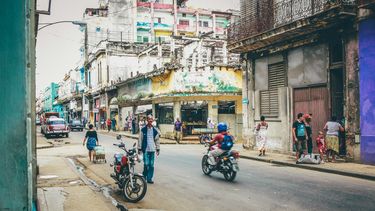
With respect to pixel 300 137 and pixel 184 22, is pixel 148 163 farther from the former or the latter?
pixel 184 22

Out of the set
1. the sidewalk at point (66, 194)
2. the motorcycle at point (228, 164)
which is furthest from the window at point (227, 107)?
the motorcycle at point (228, 164)

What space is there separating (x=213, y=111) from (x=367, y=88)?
18895 millimetres

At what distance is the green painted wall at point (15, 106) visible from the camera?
89.5 inches

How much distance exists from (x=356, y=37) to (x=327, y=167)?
4989 mm

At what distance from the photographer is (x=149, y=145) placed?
1066 centimetres

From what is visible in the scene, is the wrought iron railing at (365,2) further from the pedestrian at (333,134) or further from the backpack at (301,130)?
the backpack at (301,130)

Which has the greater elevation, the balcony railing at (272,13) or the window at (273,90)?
the balcony railing at (272,13)

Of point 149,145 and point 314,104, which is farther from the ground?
point 314,104

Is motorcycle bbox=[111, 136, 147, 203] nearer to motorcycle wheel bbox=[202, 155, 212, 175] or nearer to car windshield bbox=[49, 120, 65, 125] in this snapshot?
motorcycle wheel bbox=[202, 155, 212, 175]

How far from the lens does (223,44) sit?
37.0 m

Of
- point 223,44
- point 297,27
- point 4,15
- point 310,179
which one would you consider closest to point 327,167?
point 310,179

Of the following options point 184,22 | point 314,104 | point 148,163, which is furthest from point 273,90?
point 184,22

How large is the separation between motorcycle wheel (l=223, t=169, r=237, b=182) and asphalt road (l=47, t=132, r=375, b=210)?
Answer: 16 cm

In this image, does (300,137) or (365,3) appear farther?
(300,137)
